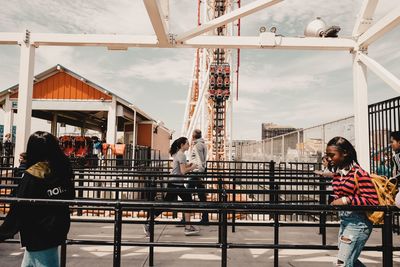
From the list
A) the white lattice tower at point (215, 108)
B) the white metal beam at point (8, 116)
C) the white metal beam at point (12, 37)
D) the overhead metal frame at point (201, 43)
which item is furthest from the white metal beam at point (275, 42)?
the white lattice tower at point (215, 108)

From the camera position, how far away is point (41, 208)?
239 cm

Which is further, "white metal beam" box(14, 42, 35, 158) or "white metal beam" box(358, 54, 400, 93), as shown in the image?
"white metal beam" box(14, 42, 35, 158)

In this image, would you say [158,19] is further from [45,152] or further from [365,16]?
[365,16]

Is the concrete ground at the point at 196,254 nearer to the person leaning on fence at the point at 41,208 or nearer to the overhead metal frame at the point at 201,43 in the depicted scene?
the overhead metal frame at the point at 201,43

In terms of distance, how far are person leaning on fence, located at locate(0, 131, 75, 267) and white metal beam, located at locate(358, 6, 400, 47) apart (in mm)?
4816

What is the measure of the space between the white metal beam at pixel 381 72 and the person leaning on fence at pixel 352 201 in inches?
103

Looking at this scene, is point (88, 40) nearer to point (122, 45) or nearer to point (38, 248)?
point (122, 45)

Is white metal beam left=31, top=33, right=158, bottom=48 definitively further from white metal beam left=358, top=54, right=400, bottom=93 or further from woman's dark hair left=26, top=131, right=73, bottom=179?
white metal beam left=358, top=54, right=400, bottom=93

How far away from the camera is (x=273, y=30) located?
19.5 feet

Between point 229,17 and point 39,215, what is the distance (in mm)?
4109

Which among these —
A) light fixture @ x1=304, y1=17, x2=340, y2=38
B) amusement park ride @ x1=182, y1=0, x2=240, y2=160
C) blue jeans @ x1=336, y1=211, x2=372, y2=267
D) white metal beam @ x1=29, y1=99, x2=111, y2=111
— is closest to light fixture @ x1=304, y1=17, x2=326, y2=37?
light fixture @ x1=304, y1=17, x2=340, y2=38

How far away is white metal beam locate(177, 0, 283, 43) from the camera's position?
4.84 m

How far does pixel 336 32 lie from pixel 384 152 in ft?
9.60

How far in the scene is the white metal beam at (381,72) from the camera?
4.73m
